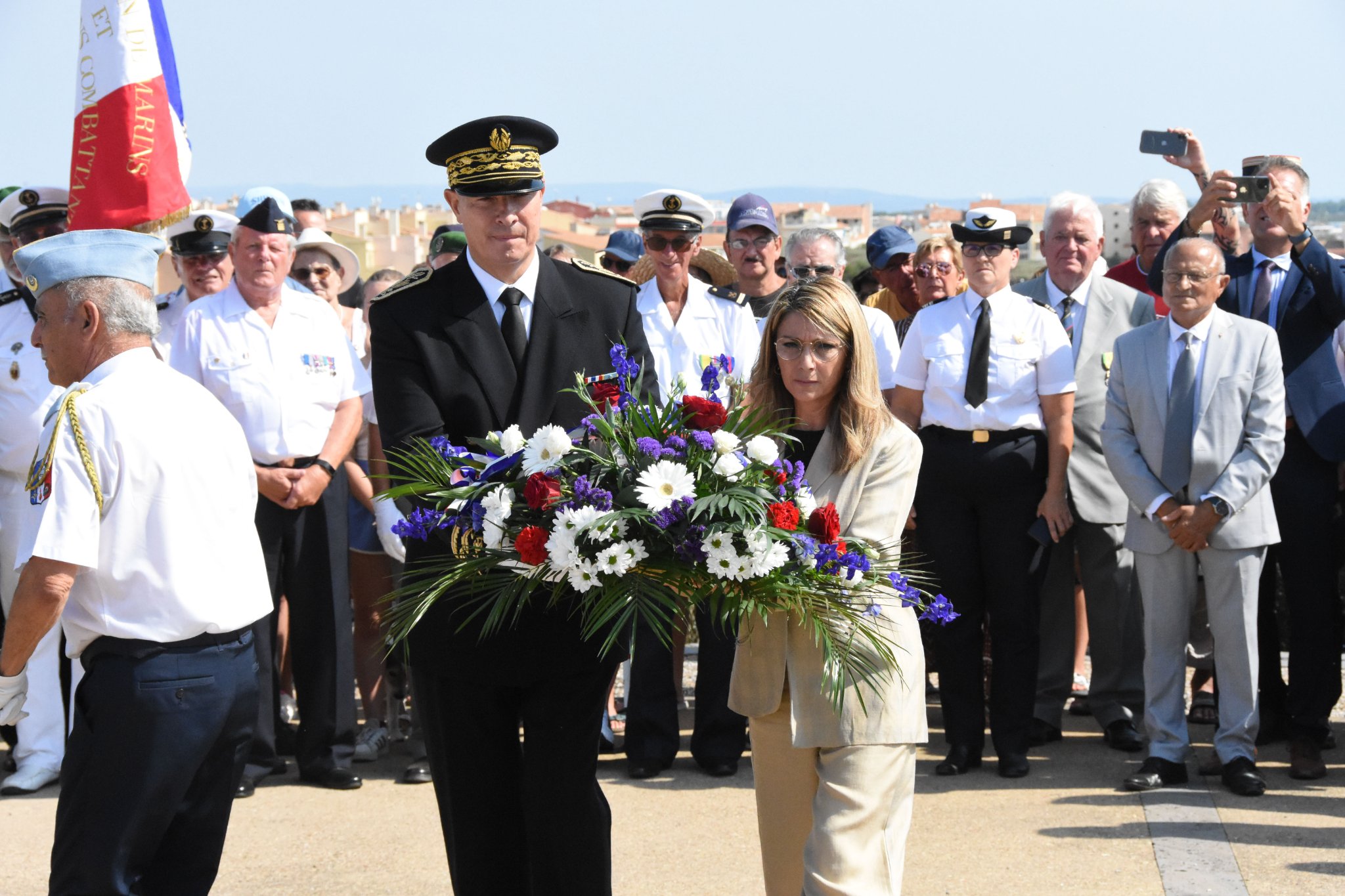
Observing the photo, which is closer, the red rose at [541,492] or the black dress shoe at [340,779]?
the red rose at [541,492]

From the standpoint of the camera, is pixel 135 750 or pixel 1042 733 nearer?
pixel 135 750

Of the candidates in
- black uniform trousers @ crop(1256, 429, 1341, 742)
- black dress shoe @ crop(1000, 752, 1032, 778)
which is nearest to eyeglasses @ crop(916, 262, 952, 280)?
black uniform trousers @ crop(1256, 429, 1341, 742)

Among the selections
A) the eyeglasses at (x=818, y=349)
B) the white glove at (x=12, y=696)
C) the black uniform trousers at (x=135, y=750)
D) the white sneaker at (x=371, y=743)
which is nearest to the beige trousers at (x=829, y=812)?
the eyeglasses at (x=818, y=349)

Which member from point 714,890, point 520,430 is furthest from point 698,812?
point 520,430

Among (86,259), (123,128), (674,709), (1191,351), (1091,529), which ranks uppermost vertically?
(123,128)

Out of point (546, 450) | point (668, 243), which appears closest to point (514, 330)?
point (546, 450)

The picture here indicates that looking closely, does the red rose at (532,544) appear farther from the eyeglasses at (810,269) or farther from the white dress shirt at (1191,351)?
the eyeglasses at (810,269)

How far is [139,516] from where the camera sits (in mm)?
3500

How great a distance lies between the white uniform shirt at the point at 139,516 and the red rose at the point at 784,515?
1430mm

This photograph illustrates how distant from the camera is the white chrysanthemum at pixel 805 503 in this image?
3447mm

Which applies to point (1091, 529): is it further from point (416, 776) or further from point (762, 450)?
point (762, 450)

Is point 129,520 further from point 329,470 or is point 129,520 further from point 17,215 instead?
point 17,215

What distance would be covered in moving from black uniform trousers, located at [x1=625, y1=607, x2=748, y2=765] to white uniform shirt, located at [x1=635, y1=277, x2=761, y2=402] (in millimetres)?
1231

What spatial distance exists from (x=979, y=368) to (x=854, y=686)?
9.83 ft
